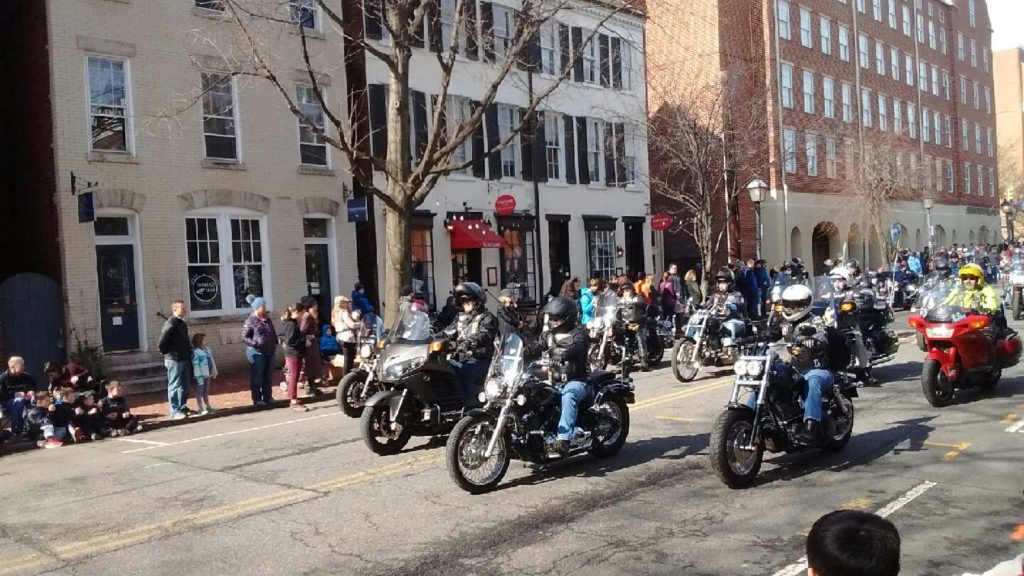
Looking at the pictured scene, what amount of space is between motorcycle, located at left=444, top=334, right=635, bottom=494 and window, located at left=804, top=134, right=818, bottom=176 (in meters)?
33.7

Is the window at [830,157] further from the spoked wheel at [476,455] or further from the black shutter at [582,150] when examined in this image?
→ the spoked wheel at [476,455]

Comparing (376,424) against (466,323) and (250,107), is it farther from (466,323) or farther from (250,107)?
(250,107)

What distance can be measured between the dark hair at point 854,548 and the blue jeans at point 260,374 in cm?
1248

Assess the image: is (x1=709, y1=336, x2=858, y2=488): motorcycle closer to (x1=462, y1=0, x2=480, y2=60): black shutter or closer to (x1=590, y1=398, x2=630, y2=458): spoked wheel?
(x1=590, y1=398, x2=630, y2=458): spoked wheel

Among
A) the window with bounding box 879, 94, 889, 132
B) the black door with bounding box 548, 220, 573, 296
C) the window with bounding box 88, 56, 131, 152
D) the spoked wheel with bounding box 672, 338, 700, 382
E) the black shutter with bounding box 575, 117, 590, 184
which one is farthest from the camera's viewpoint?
the window with bounding box 879, 94, 889, 132

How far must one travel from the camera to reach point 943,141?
54469mm

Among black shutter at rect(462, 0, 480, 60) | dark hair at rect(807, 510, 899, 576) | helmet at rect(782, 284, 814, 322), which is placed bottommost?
dark hair at rect(807, 510, 899, 576)

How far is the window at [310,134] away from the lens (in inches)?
809

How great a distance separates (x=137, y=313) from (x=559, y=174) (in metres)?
13.8

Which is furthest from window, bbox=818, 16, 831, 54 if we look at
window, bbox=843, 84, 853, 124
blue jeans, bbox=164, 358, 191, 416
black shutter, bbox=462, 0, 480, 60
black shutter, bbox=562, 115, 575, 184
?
blue jeans, bbox=164, 358, 191, 416

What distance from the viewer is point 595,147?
28938mm

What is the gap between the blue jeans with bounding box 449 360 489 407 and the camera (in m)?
9.80

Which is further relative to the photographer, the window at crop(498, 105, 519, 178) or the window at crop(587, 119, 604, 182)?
the window at crop(587, 119, 604, 182)

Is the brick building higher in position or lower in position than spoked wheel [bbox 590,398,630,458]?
higher
